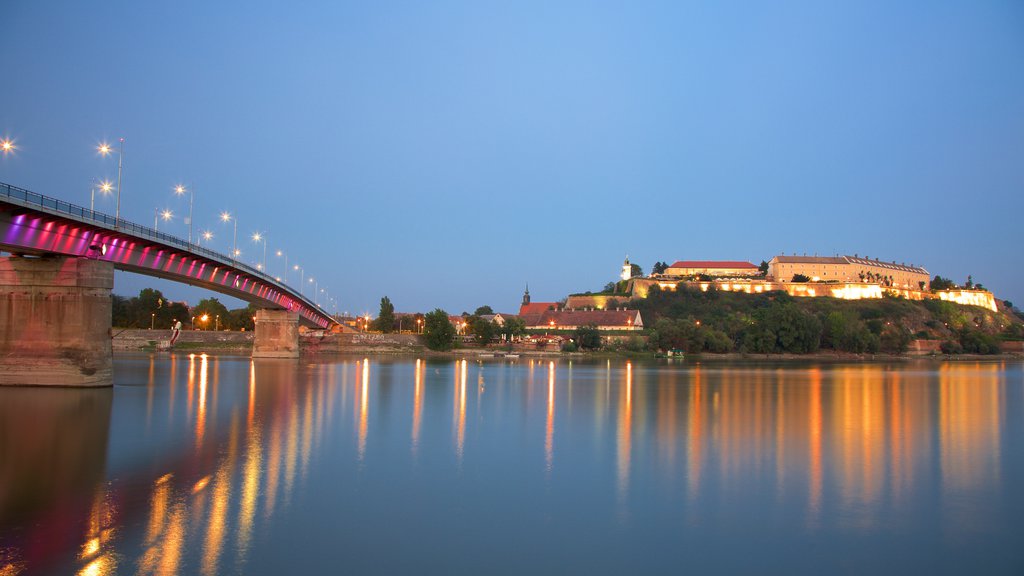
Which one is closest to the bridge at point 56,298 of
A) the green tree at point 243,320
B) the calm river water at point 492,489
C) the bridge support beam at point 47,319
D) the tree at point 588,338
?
the bridge support beam at point 47,319

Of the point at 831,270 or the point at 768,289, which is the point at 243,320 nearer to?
the point at 768,289

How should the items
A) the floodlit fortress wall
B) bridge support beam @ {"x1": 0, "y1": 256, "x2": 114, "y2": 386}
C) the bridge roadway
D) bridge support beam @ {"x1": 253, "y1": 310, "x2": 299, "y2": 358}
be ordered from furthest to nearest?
the floodlit fortress wall → bridge support beam @ {"x1": 253, "y1": 310, "x2": 299, "y2": 358} → bridge support beam @ {"x1": 0, "y1": 256, "x2": 114, "y2": 386} → the bridge roadway

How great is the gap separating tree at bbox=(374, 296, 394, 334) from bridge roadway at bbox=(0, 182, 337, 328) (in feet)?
177

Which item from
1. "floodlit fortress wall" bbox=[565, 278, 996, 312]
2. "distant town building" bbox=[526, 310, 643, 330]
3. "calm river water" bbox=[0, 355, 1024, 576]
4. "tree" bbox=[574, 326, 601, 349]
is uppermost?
"floodlit fortress wall" bbox=[565, 278, 996, 312]

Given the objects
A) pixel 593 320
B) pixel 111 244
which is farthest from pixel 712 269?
pixel 111 244

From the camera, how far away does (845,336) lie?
97.1 meters

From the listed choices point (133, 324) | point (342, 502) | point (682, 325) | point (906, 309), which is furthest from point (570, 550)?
point (906, 309)

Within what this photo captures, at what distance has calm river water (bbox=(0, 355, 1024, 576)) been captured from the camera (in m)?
10.3

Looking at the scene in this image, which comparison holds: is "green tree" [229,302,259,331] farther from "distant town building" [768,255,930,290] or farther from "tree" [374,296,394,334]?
"distant town building" [768,255,930,290]

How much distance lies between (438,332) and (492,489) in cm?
7362

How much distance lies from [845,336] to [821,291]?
4189cm

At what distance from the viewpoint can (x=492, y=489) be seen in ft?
47.9

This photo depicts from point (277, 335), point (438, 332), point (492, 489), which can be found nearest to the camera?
point (492, 489)

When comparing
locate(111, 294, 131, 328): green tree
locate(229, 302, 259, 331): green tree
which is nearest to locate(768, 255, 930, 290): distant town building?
locate(229, 302, 259, 331): green tree
